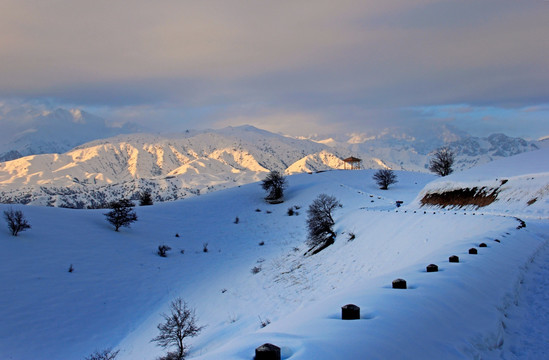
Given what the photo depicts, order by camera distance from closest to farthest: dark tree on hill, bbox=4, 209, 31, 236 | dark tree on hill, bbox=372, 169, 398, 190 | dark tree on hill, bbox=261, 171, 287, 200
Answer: dark tree on hill, bbox=4, 209, 31, 236, dark tree on hill, bbox=261, 171, 287, 200, dark tree on hill, bbox=372, 169, 398, 190

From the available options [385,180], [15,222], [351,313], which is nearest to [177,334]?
[351,313]

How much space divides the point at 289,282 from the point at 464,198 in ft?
61.7

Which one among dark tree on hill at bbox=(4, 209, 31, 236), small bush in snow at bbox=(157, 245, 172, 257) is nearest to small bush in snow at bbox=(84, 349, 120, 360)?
dark tree on hill at bbox=(4, 209, 31, 236)

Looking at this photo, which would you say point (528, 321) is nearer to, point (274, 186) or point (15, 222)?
point (15, 222)

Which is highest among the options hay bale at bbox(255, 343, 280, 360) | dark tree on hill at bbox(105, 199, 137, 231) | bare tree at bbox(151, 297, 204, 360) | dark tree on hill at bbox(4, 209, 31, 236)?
hay bale at bbox(255, 343, 280, 360)

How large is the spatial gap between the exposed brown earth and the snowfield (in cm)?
136

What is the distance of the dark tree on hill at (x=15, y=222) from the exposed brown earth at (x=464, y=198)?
3756 centimetres

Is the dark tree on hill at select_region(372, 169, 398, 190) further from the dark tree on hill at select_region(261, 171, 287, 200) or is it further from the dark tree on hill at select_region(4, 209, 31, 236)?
the dark tree on hill at select_region(4, 209, 31, 236)

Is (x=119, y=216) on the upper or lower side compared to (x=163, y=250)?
upper

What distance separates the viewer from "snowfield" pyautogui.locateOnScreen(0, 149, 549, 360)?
16.3ft

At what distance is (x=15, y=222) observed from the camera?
30.1 m

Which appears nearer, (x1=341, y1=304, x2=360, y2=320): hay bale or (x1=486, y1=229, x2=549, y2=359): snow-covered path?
(x1=341, y1=304, x2=360, y2=320): hay bale

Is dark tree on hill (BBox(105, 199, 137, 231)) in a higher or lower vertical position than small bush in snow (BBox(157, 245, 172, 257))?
higher

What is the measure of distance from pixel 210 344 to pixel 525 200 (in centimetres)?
2344
